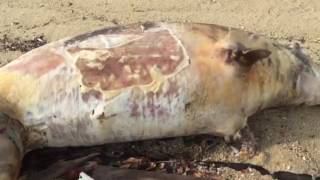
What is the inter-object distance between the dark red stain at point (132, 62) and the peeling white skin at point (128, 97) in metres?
0.02

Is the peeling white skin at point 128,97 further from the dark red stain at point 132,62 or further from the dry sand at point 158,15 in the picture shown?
the dry sand at point 158,15

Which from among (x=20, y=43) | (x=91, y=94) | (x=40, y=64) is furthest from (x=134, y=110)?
(x=20, y=43)

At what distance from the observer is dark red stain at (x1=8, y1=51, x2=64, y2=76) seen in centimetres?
373

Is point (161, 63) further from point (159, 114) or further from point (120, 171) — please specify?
point (120, 171)

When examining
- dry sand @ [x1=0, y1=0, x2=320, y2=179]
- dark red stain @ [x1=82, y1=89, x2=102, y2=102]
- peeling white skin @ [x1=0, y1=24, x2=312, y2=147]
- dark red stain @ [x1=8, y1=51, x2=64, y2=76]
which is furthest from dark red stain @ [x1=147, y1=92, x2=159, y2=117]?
dry sand @ [x1=0, y1=0, x2=320, y2=179]

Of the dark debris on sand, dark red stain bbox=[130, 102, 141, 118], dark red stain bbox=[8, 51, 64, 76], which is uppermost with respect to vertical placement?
dark red stain bbox=[8, 51, 64, 76]

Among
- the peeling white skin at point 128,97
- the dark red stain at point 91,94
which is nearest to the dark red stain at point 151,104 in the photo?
the peeling white skin at point 128,97

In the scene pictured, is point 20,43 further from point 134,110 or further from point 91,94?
point 134,110

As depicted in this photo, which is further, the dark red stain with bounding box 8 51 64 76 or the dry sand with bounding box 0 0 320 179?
the dry sand with bounding box 0 0 320 179

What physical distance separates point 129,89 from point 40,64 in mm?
457

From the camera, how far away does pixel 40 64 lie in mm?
3752

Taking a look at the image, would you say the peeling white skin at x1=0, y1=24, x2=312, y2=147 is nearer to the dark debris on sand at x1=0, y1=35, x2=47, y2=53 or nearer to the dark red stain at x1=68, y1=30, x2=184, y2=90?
the dark red stain at x1=68, y1=30, x2=184, y2=90

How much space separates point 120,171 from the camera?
365 centimetres

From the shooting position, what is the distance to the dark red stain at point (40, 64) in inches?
147
